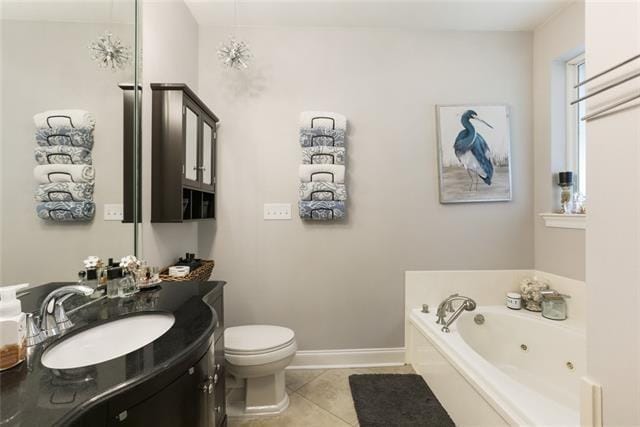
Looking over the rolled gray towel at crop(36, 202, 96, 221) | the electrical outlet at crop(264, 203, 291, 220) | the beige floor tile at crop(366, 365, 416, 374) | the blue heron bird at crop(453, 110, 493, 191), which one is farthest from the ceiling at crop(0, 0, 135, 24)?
the beige floor tile at crop(366, 365, 416, 374)

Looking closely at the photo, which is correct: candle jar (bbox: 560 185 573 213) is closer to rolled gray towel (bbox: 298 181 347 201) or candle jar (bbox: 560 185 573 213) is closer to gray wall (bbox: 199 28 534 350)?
gray wall (bbox: 199 28 534 350)

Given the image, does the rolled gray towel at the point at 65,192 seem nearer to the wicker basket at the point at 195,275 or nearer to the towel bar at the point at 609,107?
the wicker basket at the point at 195,275

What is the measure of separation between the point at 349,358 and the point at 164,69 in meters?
2.37

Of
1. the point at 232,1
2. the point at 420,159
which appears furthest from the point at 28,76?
the point at 420,159

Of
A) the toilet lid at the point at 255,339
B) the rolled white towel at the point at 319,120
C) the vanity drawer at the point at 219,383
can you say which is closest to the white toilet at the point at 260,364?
the toilet lid at the point at 255,339

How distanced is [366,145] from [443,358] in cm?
154

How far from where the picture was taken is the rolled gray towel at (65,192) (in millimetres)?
904

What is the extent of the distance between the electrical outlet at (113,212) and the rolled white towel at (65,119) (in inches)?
13.4

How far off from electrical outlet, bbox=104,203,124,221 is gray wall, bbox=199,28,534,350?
0.89 m

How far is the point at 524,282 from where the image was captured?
7.29 ft

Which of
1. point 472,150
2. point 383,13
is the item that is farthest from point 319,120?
point 472,150

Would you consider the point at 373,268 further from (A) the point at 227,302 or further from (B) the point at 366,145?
(A) the point at 227,302

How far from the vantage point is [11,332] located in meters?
0.66

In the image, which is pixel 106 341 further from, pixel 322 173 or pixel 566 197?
pixel 566 197
